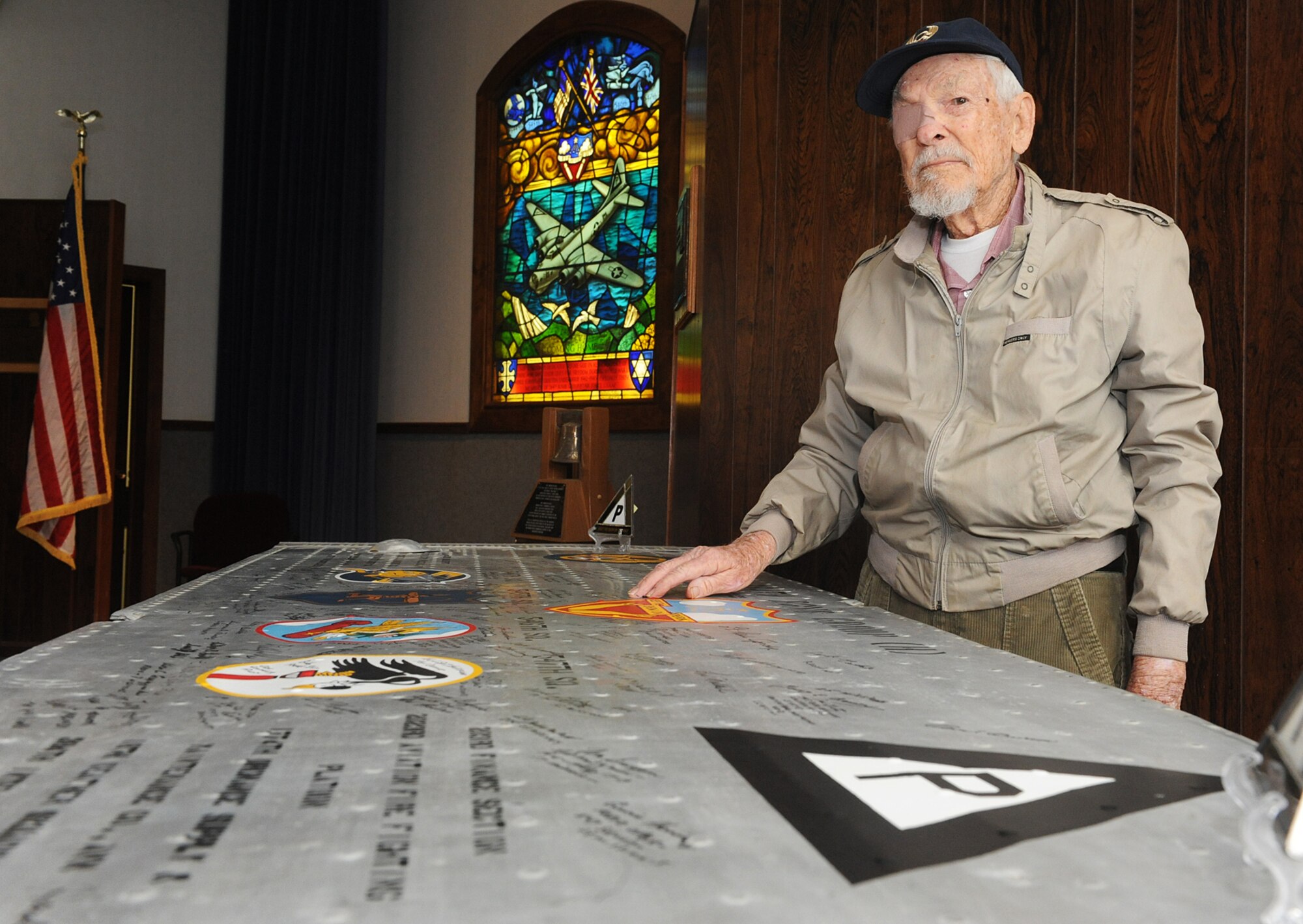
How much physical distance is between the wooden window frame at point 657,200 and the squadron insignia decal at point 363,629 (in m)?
3.84

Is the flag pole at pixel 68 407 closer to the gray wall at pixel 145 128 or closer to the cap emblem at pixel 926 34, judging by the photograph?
the gray wall at pixel 145 128

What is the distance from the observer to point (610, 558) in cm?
206

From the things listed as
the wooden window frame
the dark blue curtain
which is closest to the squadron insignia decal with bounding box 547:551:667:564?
the wooden window frame

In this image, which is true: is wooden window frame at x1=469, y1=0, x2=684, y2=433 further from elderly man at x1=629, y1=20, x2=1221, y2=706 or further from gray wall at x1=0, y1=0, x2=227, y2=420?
elderly man at x1=629, y1=20, x2=1221, y2=706

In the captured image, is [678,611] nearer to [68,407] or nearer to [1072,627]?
[1072,627]

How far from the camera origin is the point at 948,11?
235 cm

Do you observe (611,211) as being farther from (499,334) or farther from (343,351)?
(343,351)

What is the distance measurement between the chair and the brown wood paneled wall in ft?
8.37

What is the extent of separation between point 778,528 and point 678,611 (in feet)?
1.46

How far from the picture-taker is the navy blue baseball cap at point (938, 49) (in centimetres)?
157

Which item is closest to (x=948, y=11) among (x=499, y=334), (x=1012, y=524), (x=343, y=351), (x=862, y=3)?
(x=862, y=3)

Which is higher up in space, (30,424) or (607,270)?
(607,270)

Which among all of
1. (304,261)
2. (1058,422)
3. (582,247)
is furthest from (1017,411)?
(304,261)

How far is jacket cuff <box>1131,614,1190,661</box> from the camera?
1363 mm
